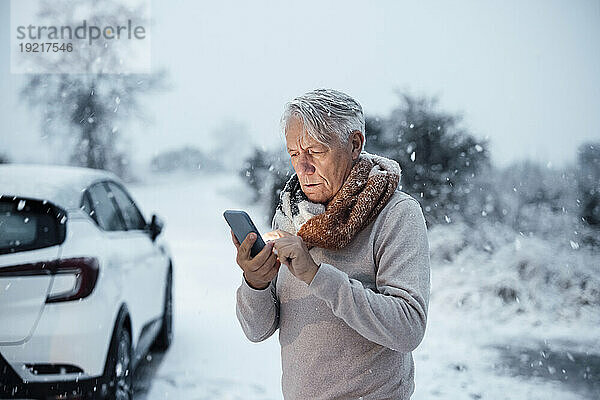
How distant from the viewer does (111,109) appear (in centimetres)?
394

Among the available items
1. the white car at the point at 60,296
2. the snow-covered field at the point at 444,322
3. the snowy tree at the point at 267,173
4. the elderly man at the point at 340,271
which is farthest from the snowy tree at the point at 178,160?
the elderly man at the point at 340,271

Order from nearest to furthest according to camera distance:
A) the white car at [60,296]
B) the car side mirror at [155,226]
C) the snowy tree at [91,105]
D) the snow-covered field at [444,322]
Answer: the white car at [60,296] < the car side mirror at [155,226] < the snow-covered field at [444,322] < the snowy tree at [91,105]

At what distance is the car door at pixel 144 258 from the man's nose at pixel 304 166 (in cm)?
177

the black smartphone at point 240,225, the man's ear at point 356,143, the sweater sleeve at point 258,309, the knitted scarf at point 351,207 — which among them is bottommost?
the sweater sleeve at point 258,309

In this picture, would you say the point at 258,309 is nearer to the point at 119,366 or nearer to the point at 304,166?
the point at 304,166

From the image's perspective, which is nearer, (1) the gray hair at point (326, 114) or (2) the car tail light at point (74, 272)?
(1) the gray hair at point (326, 114)

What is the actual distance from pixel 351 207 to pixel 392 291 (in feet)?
0.68

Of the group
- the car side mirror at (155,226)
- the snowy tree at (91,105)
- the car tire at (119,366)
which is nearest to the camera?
the car tire at (119,366)

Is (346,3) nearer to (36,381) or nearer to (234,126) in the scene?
(234,126)

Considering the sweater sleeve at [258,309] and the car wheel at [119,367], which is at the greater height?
the sweater sleeve at [258,309]

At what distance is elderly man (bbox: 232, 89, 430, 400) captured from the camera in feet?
3.65

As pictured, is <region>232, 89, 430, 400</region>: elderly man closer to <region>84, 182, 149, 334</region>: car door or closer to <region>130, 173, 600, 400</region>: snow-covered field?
<region>84, 182, 149, 334</region>: car door

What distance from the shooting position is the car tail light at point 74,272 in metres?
2.40

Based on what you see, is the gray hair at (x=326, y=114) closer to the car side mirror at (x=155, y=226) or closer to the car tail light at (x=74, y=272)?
the car tail light at (x=74, y=272)
